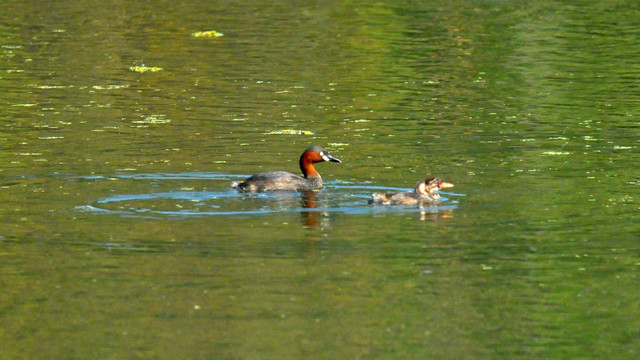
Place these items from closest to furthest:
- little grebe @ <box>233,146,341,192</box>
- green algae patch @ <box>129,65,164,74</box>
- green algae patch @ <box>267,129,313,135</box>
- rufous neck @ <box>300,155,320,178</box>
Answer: little grebe @ <box>233,146,341,192</box>, rufous neck @ <box>300,155,320,178</box>, green algae patch @ <box>267,129,313,135</box>, green algae patch @ <box>129,65,164,74</box>

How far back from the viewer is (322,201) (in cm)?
1502

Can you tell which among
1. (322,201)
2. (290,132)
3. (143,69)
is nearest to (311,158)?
(322,201)

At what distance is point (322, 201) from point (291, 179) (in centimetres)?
75

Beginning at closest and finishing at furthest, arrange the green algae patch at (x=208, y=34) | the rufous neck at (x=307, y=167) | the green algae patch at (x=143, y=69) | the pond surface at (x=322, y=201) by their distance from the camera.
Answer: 1. the pond surface at (x=322, y=201)
2. the rufous neck at (x=307, y=167)
3. the green algae patch at (x=143, y=69)
4. the green algae patch at (x=208, y=34)

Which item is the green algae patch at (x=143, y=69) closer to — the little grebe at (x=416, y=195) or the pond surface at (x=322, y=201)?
the pond surface at (x=322, y=201)

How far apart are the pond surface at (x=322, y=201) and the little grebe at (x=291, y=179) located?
0.15 m

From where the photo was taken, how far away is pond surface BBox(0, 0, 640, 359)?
1010 centimetres

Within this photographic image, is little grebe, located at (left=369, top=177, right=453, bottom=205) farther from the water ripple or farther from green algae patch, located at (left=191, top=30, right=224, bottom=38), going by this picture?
green algae patch, located at (left=191, top=30, right=224, bottom=38)

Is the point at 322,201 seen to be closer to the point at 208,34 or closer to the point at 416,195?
the point at 416,195

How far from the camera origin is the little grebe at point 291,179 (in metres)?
15.2

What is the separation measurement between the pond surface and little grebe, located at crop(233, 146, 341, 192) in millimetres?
147

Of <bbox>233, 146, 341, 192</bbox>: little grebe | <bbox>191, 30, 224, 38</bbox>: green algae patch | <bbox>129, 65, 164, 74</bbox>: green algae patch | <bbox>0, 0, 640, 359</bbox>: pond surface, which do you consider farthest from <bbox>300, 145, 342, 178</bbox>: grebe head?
<bbox>191, 30, 224, 38</bbox>: green algae patch

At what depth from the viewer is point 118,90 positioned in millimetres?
24156

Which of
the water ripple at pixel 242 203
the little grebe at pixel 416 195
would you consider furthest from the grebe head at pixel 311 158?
the little grebe at pixel 416 195
